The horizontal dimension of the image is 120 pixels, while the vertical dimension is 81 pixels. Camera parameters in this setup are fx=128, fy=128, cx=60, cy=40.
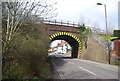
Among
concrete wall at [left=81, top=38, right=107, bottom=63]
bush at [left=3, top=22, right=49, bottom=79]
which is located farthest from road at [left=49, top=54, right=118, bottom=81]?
concrete wall at [left=81, top=38, right=107, bottom=63]

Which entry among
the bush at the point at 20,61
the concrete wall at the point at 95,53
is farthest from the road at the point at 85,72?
the concrete wall at the point at 95,53

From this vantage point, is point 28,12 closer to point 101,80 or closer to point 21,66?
point 21,66

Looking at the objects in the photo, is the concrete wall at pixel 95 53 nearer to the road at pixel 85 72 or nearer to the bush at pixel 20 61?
the road at pixel 85 72

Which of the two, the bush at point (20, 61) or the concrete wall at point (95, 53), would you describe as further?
the concrete wall at point (95, 53)

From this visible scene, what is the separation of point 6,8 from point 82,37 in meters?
22.5

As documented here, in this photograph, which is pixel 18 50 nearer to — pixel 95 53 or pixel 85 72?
pixel 85 72

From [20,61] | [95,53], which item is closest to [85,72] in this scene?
[20,61]

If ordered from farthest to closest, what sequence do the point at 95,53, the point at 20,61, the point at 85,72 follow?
the point at 95,53, the point at 85,72, the point at 20,61

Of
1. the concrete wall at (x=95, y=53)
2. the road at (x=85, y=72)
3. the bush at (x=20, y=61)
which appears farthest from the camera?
the concrete wall at (x=95, y=53)

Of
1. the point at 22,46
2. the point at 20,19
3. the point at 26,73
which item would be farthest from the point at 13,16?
the point at 26,73

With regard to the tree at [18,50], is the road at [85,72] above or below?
below

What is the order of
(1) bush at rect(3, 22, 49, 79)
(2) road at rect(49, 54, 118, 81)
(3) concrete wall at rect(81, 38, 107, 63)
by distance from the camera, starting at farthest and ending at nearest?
(3) concrete wall at rect(81, 38, 107, 63) → (2) road at rect(49, 54, 118, 81) → (1) bush at rect(3, 22, 49, 79)

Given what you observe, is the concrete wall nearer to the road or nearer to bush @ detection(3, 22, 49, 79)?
the road

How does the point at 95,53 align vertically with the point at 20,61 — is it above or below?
below
